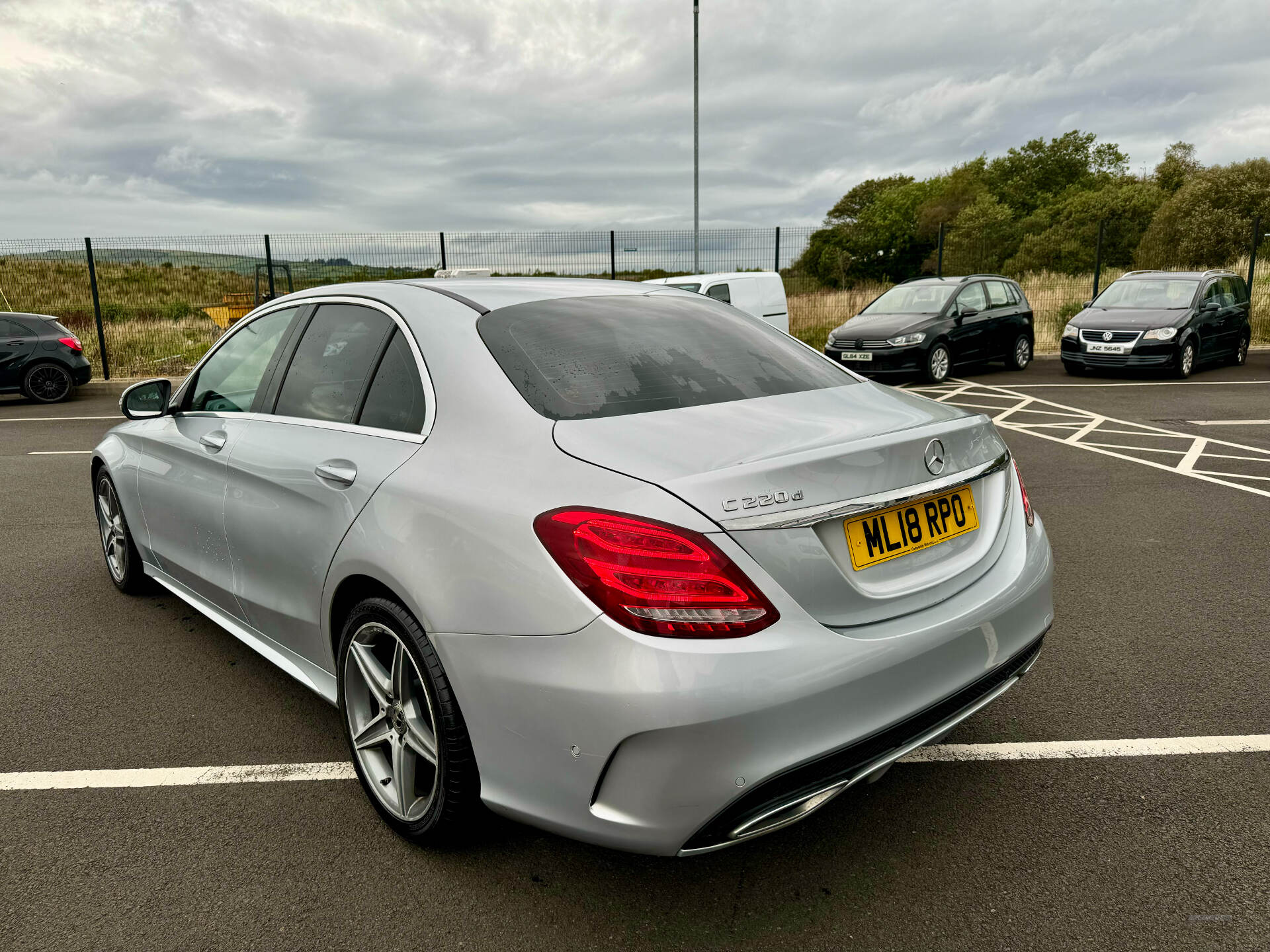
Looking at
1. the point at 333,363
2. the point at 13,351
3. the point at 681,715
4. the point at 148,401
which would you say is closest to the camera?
the point at 681,715

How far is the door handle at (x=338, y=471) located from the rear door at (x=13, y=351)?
14497mm

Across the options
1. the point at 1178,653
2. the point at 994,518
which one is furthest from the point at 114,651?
the point at 1178,653

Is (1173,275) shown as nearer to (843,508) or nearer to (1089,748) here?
(1089,748)

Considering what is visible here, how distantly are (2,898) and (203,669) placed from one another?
1.51 m

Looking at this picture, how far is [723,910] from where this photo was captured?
224cm

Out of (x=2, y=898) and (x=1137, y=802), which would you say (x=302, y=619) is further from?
(x=1137, y=802)

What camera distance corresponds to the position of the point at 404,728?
8.12 feet

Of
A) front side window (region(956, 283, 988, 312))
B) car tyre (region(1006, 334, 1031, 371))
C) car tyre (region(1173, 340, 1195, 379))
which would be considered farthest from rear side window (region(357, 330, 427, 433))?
car tyre (region(1006, 334, 1031, 371))

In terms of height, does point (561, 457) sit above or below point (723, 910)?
above

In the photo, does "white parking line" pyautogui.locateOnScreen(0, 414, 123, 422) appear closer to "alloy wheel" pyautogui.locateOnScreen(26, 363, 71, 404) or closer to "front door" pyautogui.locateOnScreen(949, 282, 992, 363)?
"alloy wheel" pyautogui.locateOnScreen(26, 363, 71, 404)

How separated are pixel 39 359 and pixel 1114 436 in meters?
15.4

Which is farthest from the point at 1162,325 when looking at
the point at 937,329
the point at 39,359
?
the point at 39,359

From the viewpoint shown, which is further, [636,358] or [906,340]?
[906,340]

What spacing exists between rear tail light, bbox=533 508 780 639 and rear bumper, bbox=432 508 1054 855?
29mm
